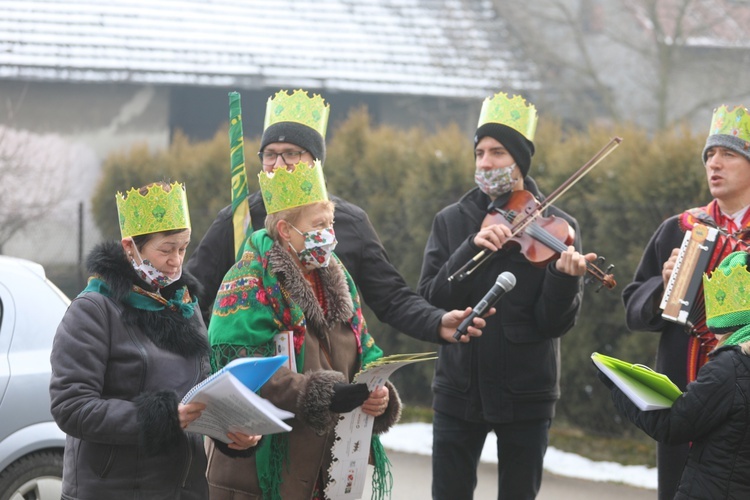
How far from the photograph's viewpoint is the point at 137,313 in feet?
12.6

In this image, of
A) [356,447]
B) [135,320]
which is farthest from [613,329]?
[135,320]

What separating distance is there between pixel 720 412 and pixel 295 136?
7.50 ft

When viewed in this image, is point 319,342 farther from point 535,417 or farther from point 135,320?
point 535,417

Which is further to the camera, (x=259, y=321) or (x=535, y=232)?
(x=535, y=232)

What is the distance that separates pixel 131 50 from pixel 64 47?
1.06 metres

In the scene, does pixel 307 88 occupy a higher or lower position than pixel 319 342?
higher

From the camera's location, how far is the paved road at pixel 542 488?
7.66 meters

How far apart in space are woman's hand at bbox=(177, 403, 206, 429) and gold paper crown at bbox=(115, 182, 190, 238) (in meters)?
0.65

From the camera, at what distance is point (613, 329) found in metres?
8.88

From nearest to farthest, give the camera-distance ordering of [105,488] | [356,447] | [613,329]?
1. [105,488]
2. [356,447]
3. [613,329]

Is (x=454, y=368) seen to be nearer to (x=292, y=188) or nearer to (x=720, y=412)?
(x=292, y=188)

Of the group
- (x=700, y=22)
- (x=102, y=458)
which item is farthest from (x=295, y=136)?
(x=700, y=22)

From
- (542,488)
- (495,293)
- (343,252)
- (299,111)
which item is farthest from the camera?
(542,488)

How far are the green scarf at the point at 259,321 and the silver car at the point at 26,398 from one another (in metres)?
2.01
